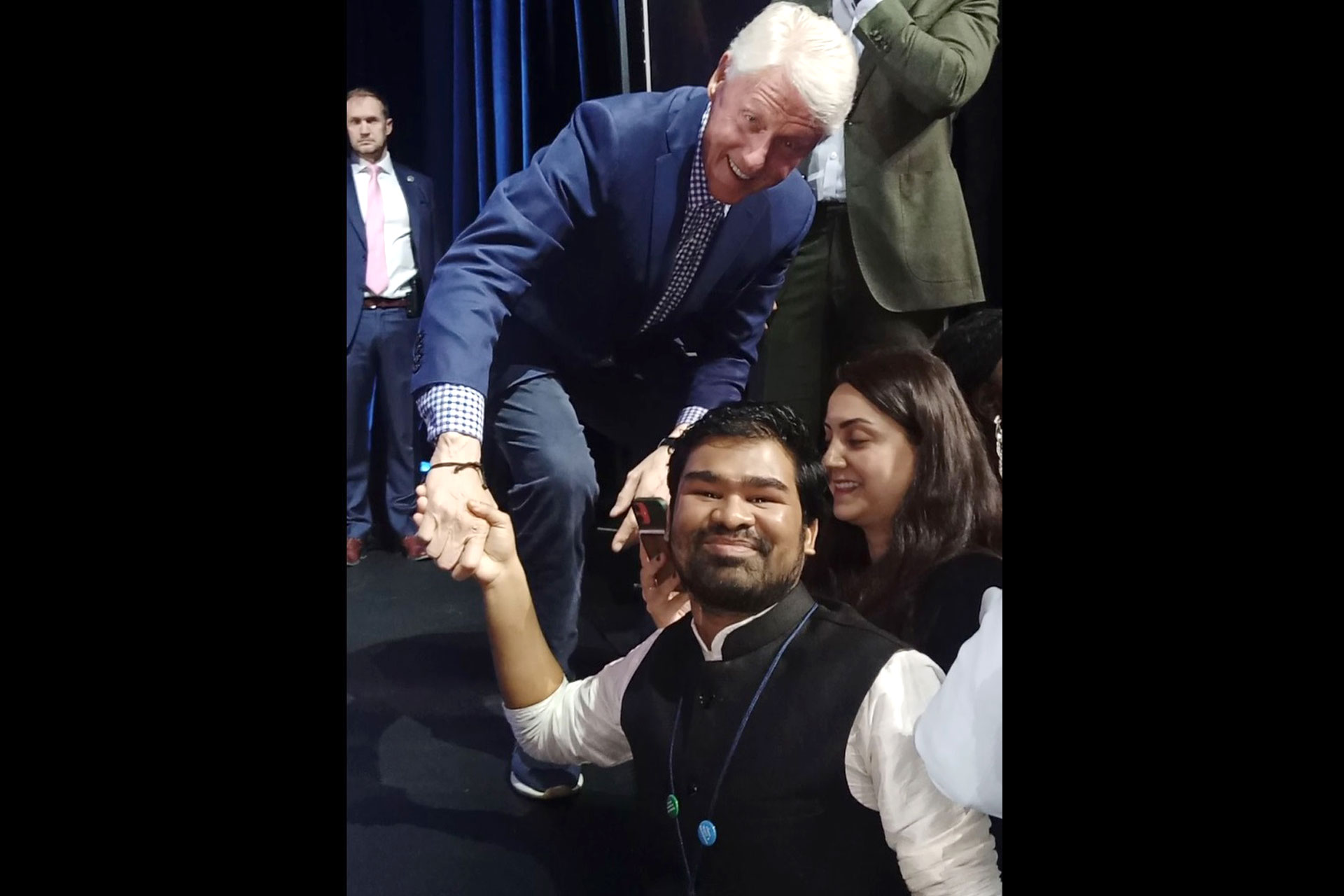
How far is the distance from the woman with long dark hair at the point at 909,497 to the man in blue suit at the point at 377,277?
713 mm

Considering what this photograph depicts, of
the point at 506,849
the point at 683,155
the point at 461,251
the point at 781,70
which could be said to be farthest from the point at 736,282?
the point at 506,849

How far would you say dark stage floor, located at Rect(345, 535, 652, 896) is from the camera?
6.07 feet

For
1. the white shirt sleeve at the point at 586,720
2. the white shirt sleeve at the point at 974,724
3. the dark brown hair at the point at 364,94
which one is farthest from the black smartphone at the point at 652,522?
the dark brown hair at the point at 364,94

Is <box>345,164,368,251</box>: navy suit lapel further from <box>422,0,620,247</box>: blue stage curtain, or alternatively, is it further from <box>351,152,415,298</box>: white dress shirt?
<box>422,0,620,247</box>: blue stage curtain

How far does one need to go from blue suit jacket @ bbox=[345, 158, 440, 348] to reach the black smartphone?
49cm

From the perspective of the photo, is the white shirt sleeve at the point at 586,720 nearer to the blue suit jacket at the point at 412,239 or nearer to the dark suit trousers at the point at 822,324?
the dark suit trousers at the point at 822,324

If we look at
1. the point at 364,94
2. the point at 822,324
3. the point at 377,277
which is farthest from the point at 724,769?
the point at 364,94

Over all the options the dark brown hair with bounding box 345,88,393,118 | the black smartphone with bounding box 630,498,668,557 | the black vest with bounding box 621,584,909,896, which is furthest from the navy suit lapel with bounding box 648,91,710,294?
the black vest with bounding box 621,584,909,896

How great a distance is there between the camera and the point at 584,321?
188 centimetres

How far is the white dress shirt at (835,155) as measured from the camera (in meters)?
1.79

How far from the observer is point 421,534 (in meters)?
1.88

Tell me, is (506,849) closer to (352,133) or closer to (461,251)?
(461,251)

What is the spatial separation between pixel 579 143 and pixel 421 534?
26.7 inches

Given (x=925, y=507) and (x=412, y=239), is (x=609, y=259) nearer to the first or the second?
(x=412, y=239)
